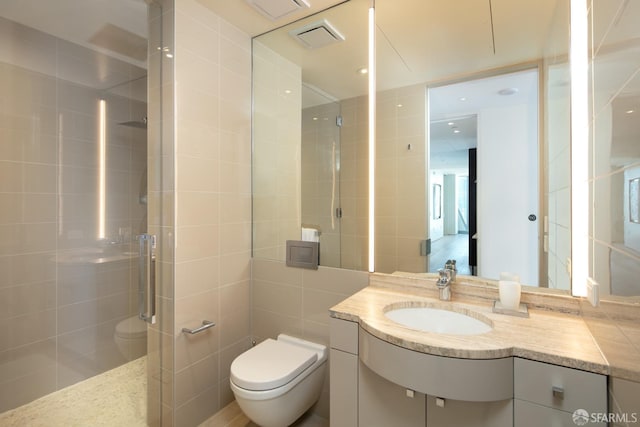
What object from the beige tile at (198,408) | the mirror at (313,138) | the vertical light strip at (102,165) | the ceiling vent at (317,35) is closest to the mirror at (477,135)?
the mirror at (313,138)

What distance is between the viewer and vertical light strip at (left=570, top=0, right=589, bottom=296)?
1061mm

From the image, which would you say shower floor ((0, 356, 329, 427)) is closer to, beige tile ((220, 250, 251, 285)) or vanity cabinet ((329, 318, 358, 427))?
vanity cabinet ((329, 318, 358, 427))

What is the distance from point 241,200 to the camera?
2.02 meters

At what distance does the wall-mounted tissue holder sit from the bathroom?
0.06 m

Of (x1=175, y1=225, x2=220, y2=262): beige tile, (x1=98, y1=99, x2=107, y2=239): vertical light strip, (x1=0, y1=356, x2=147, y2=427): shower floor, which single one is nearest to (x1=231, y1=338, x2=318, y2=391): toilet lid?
(x1=175, y1=225, x2=220, y2=262): beige tile

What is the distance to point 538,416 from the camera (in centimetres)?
90

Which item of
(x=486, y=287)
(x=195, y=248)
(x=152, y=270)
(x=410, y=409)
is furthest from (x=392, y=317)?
(x=152, y=270)

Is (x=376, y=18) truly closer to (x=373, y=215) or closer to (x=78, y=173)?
(x=373, y=215)

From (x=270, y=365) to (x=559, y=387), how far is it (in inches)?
47.7

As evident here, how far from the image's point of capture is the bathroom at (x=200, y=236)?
1.62 m

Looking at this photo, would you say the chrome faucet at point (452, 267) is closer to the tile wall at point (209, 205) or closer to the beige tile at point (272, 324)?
the beige tile at point (272, 324)

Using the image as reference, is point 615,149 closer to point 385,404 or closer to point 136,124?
point 385,404

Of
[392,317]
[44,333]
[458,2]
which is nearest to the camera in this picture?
[392,317]

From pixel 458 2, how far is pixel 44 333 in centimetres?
316
